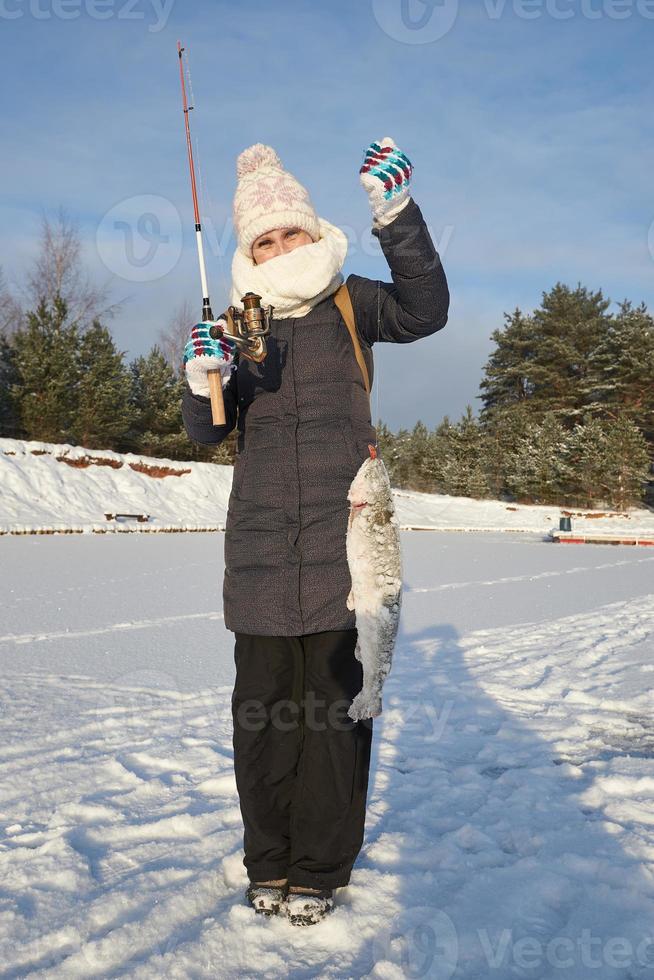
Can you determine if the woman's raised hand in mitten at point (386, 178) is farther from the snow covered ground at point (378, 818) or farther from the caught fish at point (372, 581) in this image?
the snow covered ground at point (378, 818)

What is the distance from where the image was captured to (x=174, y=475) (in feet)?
84.0

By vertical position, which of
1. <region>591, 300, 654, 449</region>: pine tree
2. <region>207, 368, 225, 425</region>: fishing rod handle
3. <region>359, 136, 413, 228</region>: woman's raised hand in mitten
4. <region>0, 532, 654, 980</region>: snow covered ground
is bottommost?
<region>0, 532, 654, 980</region>: snow covered ground

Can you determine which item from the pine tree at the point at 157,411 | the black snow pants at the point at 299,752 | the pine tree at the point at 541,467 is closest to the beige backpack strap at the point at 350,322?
the black snow pants at the point at 299,752

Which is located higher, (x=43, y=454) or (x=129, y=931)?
(x=43, y=454)

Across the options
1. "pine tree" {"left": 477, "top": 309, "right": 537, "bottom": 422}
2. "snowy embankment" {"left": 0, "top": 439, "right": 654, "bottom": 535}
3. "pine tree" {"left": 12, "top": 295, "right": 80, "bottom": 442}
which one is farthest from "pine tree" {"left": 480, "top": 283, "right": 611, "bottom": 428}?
"pine tree" {"left": 12, "top": 295, "right": 80, "bottom": 442}

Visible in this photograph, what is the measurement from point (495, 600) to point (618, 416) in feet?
110

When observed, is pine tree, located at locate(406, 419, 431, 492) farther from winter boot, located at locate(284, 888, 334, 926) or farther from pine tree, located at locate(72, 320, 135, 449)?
winter boot, located at locate(284, 888, 334, 926)

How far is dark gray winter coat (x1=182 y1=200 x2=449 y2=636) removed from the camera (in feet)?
7.48

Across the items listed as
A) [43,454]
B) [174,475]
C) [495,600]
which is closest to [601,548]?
[495,600]

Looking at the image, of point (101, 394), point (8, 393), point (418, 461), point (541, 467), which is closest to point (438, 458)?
point (418, 461)

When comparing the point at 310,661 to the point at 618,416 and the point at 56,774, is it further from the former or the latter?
the point at 618,416

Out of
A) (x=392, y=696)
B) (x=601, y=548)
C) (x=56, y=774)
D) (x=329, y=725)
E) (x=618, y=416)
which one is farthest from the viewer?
(x=618, y=416)

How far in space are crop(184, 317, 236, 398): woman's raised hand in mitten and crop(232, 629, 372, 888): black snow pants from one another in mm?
894

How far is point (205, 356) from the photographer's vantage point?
7.57 feet
